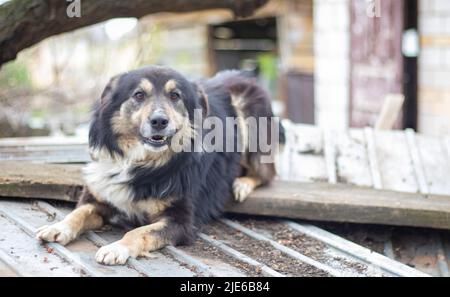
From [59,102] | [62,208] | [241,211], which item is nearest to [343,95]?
[59,102]

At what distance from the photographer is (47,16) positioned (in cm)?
504

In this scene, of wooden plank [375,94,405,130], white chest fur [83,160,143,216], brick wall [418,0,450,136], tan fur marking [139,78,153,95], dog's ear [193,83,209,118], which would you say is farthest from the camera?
brick wall [418,0,450,136]

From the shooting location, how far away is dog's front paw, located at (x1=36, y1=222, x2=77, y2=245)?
12.7ft

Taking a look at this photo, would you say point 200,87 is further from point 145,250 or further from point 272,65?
point 272,65

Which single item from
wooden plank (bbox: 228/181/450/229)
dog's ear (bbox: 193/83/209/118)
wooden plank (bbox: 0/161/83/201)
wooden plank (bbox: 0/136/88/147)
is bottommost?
wooden plank (bbox: 228/181/450/229)

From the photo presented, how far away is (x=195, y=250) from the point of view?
164 inches

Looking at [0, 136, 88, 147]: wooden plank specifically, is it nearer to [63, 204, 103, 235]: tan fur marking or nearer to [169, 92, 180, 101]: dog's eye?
[63, 204, 103, 235]: tan fur marking

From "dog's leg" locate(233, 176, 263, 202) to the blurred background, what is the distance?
2.66m

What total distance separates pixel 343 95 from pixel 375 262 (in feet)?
17.9

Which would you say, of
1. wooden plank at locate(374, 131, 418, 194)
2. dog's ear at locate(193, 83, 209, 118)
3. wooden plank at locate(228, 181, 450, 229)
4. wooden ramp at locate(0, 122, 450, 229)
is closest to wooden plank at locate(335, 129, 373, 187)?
wooden ramp at locate(0, 122, 450, 229)

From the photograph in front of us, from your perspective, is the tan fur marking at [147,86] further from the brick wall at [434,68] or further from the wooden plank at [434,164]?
the brick wall at [434,68]

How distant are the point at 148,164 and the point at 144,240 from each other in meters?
0.57

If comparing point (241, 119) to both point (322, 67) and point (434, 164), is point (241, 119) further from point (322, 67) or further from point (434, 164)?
point (322, 67)
